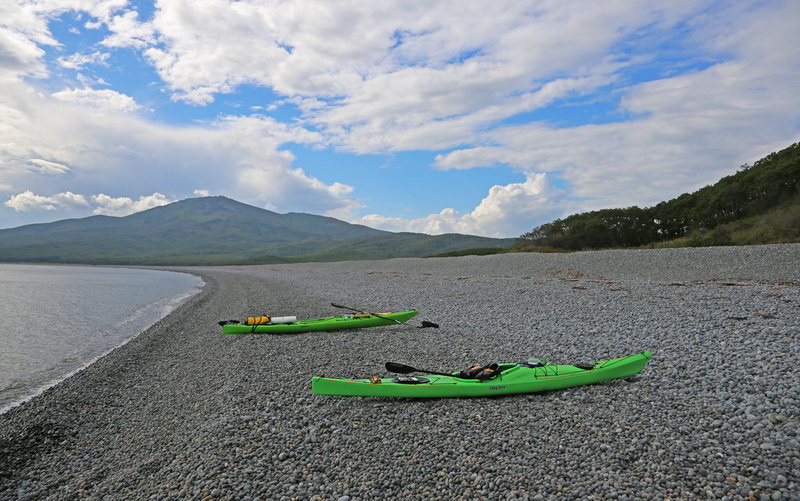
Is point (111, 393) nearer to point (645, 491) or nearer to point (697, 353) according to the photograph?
point (645, 491)

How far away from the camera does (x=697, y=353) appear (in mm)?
7574

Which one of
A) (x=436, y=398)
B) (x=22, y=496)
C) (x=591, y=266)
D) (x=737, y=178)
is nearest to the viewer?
(x=22, y=496)

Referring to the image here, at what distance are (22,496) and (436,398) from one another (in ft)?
18.2

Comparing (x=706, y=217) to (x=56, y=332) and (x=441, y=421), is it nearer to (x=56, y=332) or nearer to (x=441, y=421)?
(x=441, y=421)

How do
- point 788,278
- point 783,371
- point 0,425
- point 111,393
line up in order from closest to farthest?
point 783,371 < point 0,425 < point 111,393 < point 788,278

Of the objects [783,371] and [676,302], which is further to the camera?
[676,302]

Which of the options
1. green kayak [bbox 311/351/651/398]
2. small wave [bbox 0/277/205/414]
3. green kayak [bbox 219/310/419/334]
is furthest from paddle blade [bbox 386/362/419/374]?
small wave [bbox 0/277/205/414]

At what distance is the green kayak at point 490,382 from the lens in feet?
21.6

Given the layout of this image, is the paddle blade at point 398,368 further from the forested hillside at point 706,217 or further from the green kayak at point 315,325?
the forested hillside at point 706,217

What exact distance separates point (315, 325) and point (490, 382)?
714 centimetres

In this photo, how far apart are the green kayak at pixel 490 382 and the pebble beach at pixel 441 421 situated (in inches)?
6.4

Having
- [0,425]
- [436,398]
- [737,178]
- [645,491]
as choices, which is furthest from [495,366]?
[737,178]

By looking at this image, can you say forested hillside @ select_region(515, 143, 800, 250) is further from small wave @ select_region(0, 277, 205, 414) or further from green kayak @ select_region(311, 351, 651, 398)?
small wave @ select_region(0, 277, 205, 414)

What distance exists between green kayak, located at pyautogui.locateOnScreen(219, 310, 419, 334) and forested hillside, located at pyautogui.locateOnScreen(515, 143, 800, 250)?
23.1 metres
